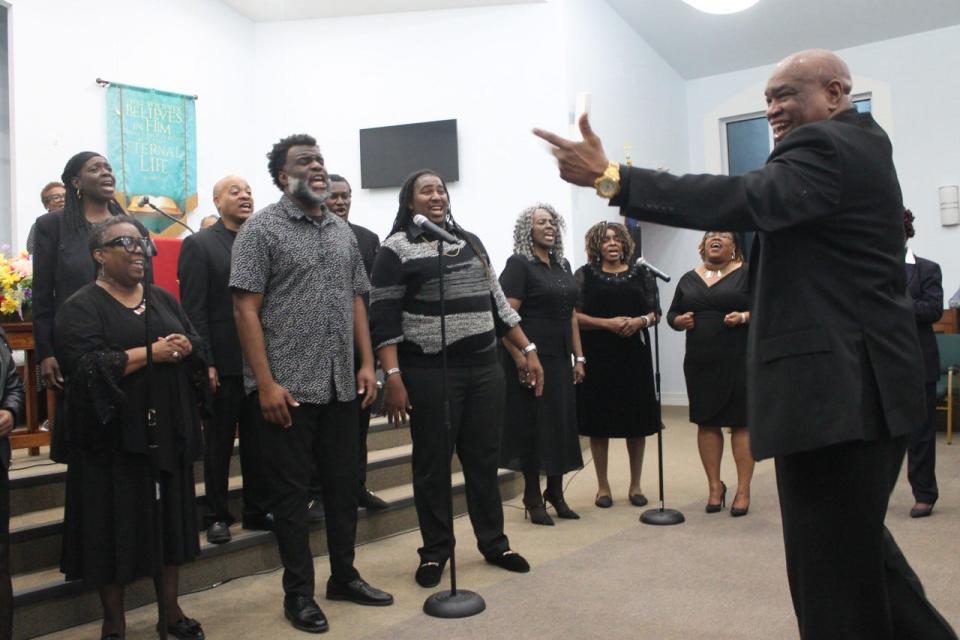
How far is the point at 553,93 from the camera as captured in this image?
27.1ft

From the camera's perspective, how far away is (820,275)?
6.13 feet

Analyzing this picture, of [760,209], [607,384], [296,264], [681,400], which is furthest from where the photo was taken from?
[681,400]

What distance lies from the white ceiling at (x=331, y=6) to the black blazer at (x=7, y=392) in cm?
679

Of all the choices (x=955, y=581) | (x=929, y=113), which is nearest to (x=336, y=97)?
(x=929, y=113)

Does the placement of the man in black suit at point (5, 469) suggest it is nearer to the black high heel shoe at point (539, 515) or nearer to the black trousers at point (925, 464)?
the black high heel shoe at point (539, 515)

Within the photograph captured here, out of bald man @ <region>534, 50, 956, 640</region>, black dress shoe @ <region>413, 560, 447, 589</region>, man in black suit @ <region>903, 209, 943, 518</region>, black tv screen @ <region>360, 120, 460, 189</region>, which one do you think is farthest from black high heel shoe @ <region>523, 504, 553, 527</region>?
black tv screen @ <region>360, 120, 460, 189</region>

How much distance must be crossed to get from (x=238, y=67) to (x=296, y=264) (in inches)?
259

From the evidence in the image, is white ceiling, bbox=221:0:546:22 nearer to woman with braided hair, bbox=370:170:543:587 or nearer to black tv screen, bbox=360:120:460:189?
black tv screen, bbox=360:120:460:189

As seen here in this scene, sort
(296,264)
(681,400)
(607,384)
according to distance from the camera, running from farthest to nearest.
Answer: (681,400) < (607,384) < (296,264)

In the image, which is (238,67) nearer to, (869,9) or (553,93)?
(553,93)

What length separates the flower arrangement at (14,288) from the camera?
4.63 meters

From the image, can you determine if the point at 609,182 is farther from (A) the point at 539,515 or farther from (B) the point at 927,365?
(B) the point at 927,365

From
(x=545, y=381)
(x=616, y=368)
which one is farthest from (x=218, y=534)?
(x=616, y=368)

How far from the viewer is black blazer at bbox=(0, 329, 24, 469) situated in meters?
2.58
